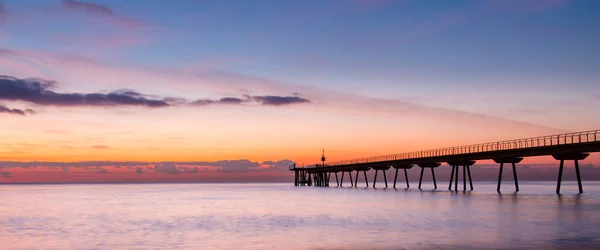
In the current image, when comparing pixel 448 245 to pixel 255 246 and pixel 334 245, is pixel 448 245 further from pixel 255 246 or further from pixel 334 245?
pixel 255 246

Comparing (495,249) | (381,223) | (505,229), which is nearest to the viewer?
(495,249)

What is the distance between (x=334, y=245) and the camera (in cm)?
2567

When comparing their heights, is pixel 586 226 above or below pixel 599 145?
below

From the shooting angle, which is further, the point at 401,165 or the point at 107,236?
the point at 401,165

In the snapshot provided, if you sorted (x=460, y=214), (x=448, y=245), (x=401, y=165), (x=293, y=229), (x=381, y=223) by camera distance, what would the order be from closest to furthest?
(x=448, y=245) → (x=293, y=229) → (x=381, y=223) → (x=460, y=214) → (x=401, y=165)

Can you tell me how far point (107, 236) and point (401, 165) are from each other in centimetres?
6979

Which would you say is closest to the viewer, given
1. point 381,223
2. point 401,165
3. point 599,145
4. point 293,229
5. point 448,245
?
point 448,245

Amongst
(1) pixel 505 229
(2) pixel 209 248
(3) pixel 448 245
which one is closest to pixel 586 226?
(1) pixel 505 229

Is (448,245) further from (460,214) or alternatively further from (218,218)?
(218,218)

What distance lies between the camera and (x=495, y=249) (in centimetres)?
2316

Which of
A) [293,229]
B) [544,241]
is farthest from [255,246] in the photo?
[544,241]

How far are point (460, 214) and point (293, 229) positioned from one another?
47.3ft

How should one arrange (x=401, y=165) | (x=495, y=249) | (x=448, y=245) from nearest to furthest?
1. (x=495, y=249)
2. (x=448, y=245)
3. (x=401, y=165)

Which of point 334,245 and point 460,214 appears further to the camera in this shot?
point 460,214
